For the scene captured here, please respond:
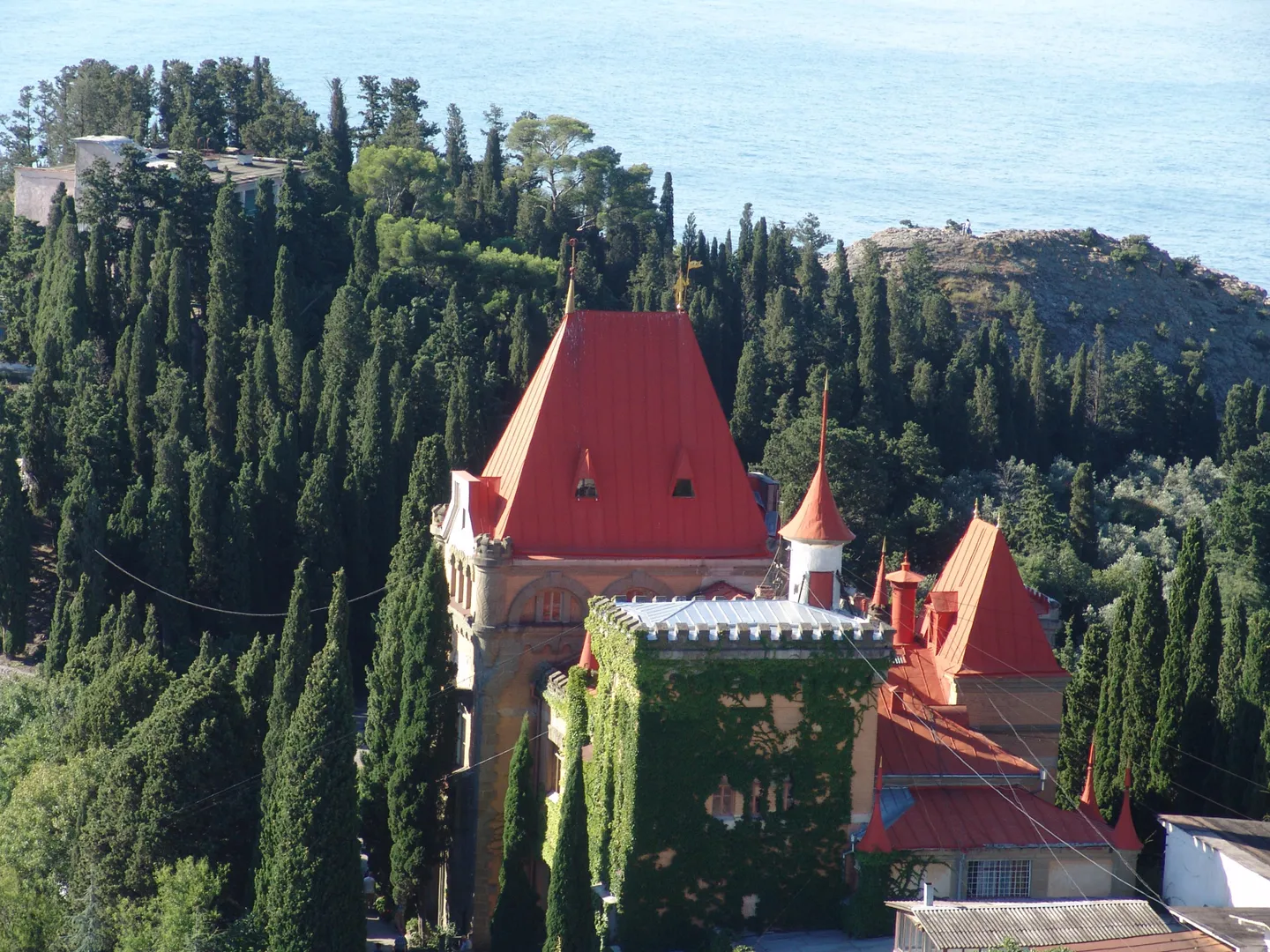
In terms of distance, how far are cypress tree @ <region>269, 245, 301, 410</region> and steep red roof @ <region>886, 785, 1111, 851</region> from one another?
37.2m

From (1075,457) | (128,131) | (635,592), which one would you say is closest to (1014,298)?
(1075,457)

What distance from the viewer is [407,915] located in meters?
43.7

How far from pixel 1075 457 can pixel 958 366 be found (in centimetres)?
690

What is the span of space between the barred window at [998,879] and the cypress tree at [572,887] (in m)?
6.48

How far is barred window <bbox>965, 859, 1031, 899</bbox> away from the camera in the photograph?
36875mm

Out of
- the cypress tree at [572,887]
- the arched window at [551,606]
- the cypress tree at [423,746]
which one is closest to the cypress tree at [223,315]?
the cypress tree at [423,746]

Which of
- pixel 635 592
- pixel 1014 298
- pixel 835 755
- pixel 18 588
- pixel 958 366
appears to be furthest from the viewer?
pixel 1014 298

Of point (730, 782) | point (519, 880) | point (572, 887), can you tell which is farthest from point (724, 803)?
point (519, 880)

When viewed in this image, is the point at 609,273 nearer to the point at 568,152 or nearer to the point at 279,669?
the point at 568,152

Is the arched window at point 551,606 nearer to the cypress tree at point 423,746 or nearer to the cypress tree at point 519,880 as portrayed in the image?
the cypress tree at point 423,746

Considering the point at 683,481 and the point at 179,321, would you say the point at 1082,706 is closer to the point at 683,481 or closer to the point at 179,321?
the point at 683,481

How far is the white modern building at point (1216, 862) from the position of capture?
116 ft

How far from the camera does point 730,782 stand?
36281mm

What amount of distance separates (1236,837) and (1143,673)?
9.14m
